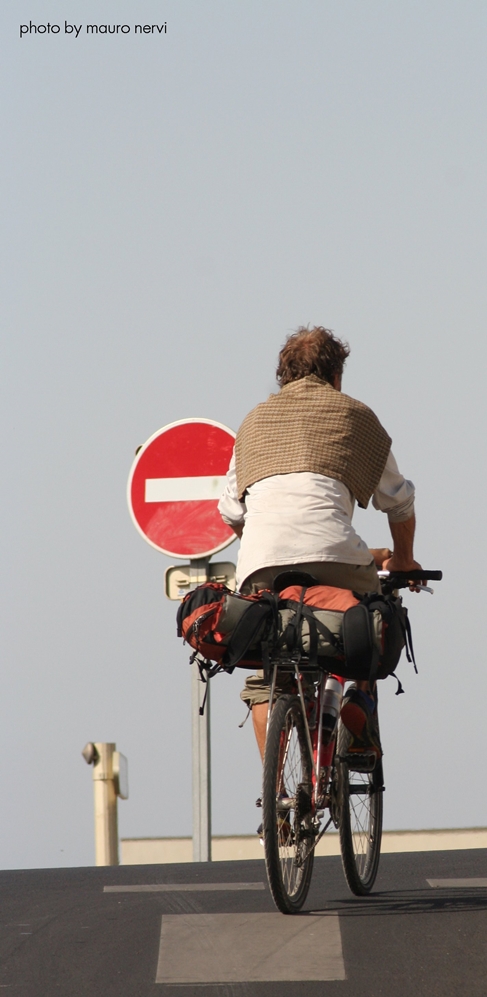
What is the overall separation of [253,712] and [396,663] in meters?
0.82

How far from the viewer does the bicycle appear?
16.4 feet

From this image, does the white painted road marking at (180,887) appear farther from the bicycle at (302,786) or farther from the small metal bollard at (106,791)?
the small metal bollard at (106,791)

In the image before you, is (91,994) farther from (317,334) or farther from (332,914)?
(317,334)

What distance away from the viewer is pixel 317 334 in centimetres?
585

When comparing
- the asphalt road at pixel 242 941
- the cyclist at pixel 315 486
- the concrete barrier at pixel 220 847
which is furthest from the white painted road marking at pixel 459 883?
the concrete barrier at pixel 220 847

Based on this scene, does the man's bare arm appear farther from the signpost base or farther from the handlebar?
the signpost base

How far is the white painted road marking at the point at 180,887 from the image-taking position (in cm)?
620

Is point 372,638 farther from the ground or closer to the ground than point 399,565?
closer to the ground

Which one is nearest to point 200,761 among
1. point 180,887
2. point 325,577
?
point 180,887

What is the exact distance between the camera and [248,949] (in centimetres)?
464

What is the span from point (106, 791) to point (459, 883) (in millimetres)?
3752

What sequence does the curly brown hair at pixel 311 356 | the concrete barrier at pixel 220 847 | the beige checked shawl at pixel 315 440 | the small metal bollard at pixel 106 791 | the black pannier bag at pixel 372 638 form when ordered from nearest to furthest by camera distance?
the black pannier bag at pixel 372 638 → the beige checked shawl at pixel 315 440 → the curly brown hair at pixel 311 356 → the small metal bollard at pixel 106 791 → the concrete barrier at pixel 220 847

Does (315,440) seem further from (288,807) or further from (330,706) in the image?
(288,807)

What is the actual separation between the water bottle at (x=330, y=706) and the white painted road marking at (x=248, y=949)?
58cm
